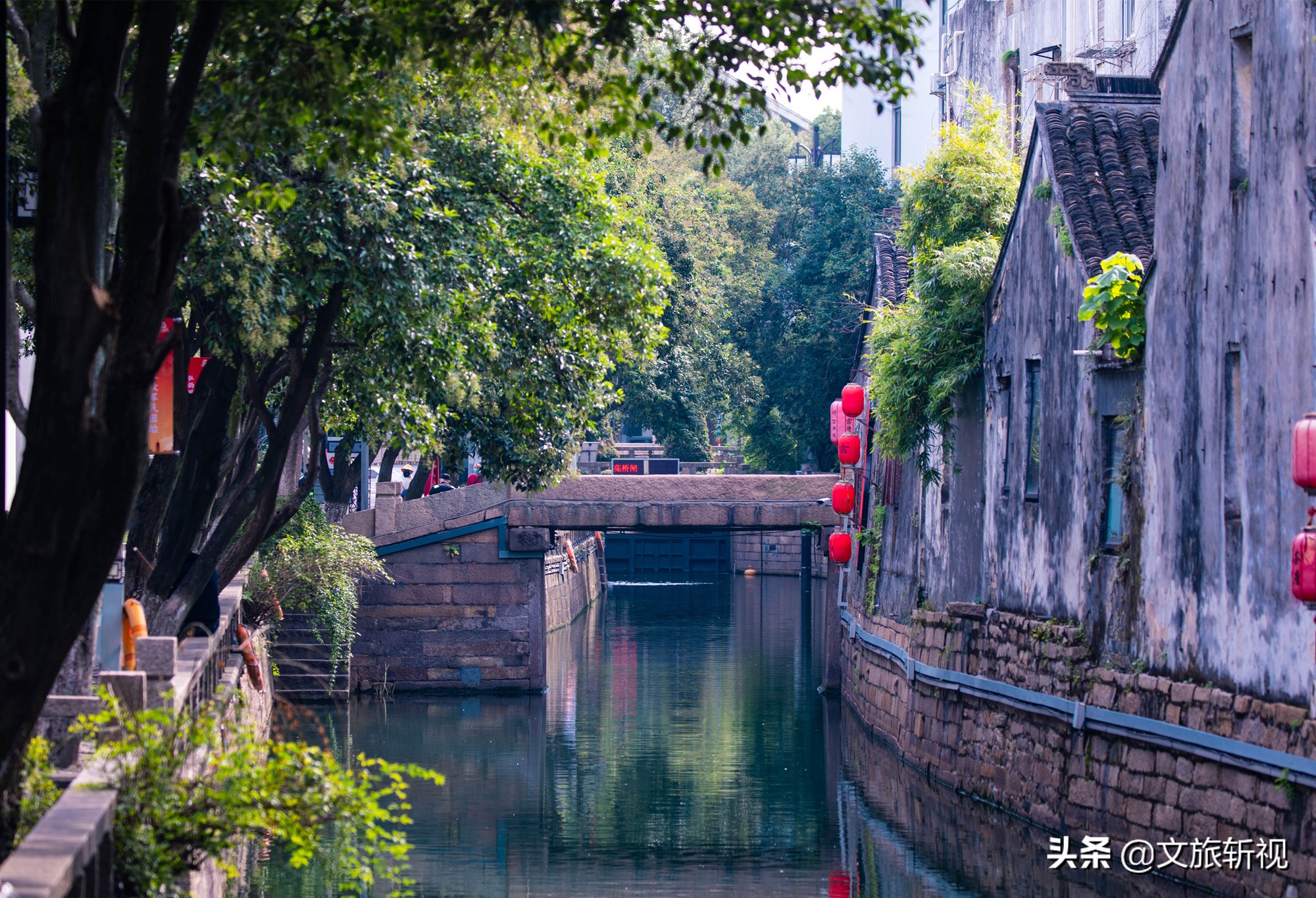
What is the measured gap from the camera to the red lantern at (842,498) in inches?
896

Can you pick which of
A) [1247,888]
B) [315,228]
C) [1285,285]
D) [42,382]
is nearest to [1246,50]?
[1285,285]

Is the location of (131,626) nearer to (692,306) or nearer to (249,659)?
(249,659)

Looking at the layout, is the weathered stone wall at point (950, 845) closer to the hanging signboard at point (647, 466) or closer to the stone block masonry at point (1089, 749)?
the stone block masonry at point (1089, 749)

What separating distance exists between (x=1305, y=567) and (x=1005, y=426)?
298 inches

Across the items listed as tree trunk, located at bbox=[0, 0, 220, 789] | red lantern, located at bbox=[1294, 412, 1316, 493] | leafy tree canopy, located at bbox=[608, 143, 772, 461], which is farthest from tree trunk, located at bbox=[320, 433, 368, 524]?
tree trunk, located at bbox=[0, 0, 220, 789]

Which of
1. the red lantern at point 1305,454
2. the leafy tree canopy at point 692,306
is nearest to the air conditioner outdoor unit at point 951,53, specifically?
the leafy tree canopy at point 692,306

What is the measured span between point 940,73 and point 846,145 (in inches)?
425

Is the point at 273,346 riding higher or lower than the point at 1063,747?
higher

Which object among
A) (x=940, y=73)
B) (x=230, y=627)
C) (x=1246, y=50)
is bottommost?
(x=230, y=627)

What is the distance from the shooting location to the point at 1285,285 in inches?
404

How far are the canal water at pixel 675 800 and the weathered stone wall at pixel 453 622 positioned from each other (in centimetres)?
45

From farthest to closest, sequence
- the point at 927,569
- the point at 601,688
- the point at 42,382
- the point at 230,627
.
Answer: the point at 601,688 < the point at 927,569 < the point at 230,627 < the point at 42,382

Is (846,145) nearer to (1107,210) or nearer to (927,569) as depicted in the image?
(927,569)

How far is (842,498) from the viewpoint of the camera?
22.8 m
